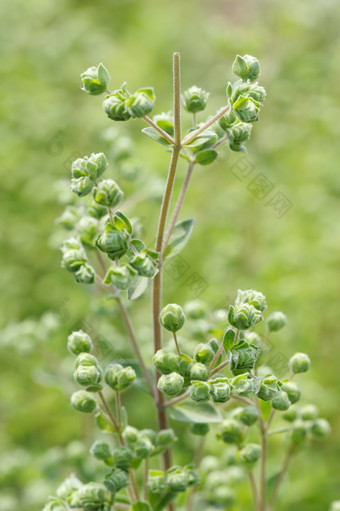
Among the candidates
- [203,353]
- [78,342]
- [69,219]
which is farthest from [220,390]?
[69,219]

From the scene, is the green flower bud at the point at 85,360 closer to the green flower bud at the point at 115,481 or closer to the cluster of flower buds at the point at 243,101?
the green flower bud at the point at 115,481

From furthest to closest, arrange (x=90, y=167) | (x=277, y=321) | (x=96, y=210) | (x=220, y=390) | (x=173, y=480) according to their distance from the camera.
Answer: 1. (x=277, y=321)
2. (x=96, y=210)
3. (x=173, y=480)
4. (x=90, y=167)
5. (x=220, y=390)

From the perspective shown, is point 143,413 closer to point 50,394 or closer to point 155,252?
point 50,394

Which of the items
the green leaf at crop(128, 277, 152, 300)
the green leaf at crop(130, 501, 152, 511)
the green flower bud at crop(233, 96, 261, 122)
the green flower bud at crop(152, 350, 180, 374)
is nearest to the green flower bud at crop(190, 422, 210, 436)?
the green leaf at crop(130, 501, 152, 511)

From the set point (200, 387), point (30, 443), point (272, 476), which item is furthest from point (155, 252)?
point (30, 443)

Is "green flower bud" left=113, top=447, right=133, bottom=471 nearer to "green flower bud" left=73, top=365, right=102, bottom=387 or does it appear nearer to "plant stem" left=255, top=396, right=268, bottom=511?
"green flower bud" left=73, top=365, right=102, bottom=387

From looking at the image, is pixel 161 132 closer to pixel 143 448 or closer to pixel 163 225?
pixel 163 225
